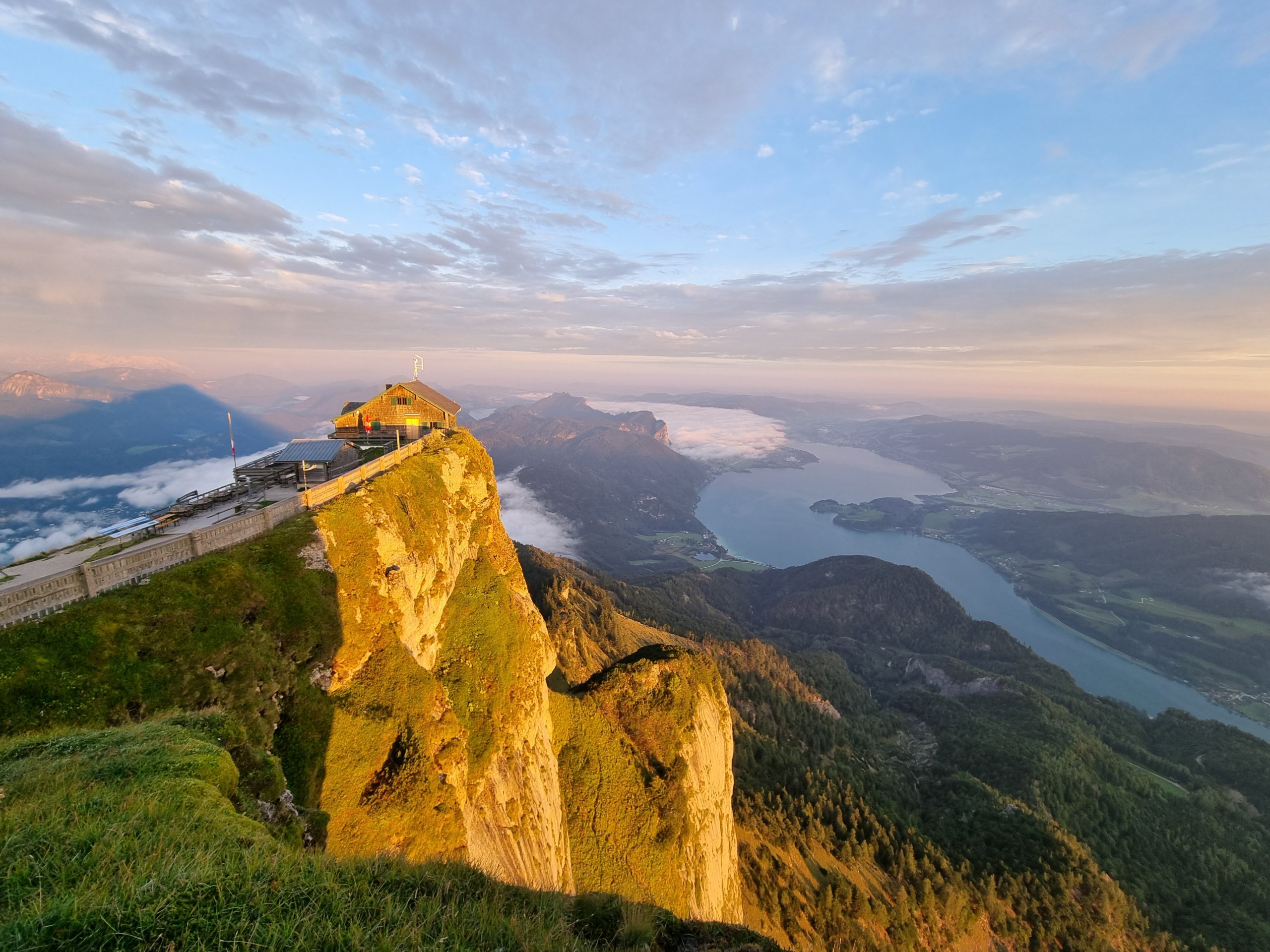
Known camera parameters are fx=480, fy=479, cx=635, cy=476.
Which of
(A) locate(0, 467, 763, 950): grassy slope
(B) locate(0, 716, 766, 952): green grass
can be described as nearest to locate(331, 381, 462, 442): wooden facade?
(A) locate(0, 467, 763, 950): grassy slope

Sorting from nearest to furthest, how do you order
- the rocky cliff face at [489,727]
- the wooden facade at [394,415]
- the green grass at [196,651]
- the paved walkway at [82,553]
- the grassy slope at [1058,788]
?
the green grass at [196,651]
the paved walkway at [82,553]
the rocky cliff face at [489,727]
the wooden facade at [394,415]
the grassy slope at [1058,788]

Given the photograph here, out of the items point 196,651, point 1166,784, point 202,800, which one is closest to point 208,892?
point 202,800

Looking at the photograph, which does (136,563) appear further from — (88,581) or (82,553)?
(82,553)

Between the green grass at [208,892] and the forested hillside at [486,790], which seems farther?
the forested hillside at [486,790]

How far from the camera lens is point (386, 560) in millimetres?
24250

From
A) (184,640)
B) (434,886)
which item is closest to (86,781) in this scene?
(434,886)

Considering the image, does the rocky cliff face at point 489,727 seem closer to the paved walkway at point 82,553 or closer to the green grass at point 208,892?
the green grass at point 208,892

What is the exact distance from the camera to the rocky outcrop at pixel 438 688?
60.4 feet

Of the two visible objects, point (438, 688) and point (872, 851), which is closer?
point (438, 688)

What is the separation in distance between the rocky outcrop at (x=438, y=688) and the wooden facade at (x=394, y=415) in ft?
29.3

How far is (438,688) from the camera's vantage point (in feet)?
75.3

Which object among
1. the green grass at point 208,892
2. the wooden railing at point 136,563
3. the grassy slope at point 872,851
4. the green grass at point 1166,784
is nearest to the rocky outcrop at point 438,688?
the wooden railing at point 136,563

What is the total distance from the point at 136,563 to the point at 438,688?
1234cm

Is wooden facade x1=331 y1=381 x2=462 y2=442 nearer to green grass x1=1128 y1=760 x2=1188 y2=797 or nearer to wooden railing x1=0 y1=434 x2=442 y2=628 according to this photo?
wooden railing x1=0 y1=434 x2=442 y2=628
